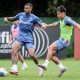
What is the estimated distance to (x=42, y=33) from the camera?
2555 cm

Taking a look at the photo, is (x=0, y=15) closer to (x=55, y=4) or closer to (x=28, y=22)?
(x=55, y=4)

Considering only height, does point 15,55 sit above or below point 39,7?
above

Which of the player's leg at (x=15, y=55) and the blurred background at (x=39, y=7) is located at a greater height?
the player's leg at (x=15, y=55)

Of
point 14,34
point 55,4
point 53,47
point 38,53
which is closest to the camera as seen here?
point 53,47

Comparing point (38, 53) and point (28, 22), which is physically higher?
point (28, 22)

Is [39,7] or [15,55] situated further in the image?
[39,7]

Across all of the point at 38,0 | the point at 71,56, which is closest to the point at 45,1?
the point at 38,0

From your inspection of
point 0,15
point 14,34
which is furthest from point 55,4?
point 14,34

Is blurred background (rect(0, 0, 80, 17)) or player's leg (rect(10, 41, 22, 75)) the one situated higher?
player's leg (rect(10, 41, 22, 75))

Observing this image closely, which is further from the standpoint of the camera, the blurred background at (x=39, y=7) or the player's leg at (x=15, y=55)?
the blurred background at (x=39, y=7)

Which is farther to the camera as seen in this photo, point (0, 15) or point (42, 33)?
point (0, 15)

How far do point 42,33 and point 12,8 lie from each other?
794cm

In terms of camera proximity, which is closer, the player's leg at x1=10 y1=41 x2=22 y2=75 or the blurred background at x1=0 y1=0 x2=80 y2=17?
the player's leg at x1=10 y1=41 x2=22 y2=75

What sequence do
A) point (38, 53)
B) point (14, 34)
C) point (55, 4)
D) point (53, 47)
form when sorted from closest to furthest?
1. point (53, 47)
2. point (14, 34)
3. point (38, 53)
4. point (55, 4)
